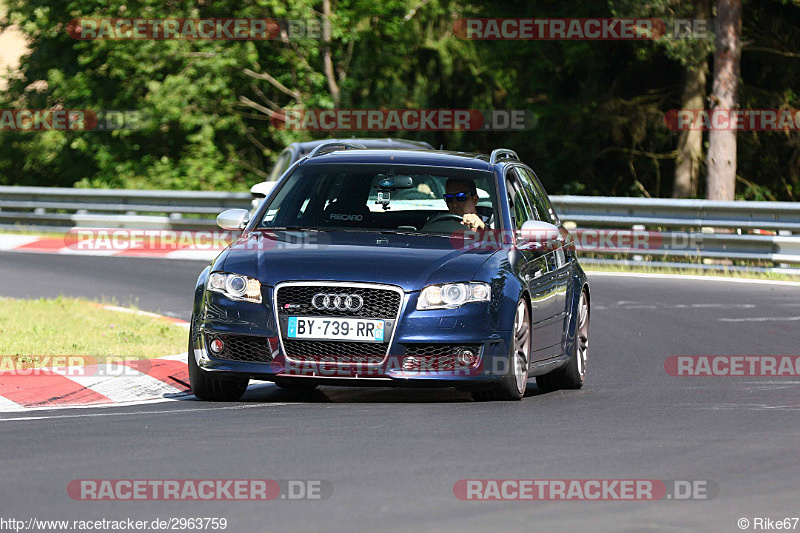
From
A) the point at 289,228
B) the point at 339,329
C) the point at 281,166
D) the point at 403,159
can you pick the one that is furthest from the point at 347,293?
the point at 281,166

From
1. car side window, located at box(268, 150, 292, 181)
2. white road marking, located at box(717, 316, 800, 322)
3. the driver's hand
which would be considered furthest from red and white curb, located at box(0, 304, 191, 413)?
car side window, located at box(268, 150, 292, 181)

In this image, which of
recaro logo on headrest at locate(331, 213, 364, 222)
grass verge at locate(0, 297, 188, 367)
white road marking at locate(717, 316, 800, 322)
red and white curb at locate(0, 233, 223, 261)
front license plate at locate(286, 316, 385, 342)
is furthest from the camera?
red and white curb at locate(0, 233, 223, 261)

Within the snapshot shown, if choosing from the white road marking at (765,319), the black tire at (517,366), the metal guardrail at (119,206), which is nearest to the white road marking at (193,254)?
the metal guardrail at (119,206)

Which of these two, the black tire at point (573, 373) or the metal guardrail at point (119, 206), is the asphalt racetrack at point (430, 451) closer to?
the black tire at point (573, 373)

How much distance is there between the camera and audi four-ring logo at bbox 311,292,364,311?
9.63 m

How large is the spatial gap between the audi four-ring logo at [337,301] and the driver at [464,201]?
1432mm

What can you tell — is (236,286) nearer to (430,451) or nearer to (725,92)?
(430,451)

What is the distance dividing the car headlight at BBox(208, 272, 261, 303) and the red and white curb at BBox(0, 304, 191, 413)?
1003 millimetres

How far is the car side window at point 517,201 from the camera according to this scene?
11227 mm

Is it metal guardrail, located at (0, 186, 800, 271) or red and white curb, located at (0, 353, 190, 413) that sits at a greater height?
red and white curb, located at (0, 353, 190, 413)

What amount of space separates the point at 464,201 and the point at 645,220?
45.1 ft

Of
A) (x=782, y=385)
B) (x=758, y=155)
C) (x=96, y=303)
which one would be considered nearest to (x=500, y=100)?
(x=758, y=155)

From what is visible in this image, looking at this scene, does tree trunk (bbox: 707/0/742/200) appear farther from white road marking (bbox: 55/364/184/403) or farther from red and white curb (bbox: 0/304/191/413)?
white road marking (bbox: 55/364/184/403)

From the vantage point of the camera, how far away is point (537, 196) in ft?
40.6
